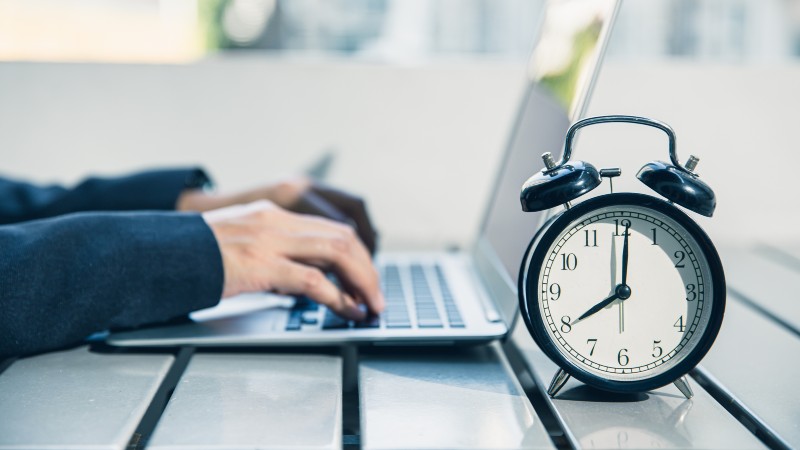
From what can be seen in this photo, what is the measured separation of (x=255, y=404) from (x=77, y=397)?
0.62 ft

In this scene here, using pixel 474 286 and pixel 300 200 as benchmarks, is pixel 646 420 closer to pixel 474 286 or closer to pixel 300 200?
pixel 474 286

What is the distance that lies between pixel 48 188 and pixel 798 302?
3.97 feet

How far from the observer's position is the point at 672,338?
891 mm

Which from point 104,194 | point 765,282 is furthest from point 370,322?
point 765,282

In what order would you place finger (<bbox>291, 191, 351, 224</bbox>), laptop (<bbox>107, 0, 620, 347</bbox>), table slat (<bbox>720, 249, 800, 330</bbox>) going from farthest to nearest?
finger (<bbox>291, 191, 351, 224</bbox>)
table slat (<bbox>720, 249, 800, 330</bbox>)
laptop (<bbox>107, 0, 620, 347</bbox>)

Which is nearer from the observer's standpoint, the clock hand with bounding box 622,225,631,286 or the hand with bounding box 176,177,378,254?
the clock hand with bounding box 622,225,631,286

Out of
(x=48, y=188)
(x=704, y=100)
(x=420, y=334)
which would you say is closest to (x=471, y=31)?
(x=704, y=100)

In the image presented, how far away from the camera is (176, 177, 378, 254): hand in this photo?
4.71 feet

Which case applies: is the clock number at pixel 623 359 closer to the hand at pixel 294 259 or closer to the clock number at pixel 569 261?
the clock number at pixel 569 261

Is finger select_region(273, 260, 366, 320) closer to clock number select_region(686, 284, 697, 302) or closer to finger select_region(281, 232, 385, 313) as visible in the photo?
finger select_region(281, 232, 385, 313)

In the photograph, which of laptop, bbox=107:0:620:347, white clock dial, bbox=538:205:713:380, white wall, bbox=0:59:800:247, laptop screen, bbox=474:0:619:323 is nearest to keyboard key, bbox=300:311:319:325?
laptop, bbox=107:0:620:347

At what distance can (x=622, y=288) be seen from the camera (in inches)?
35.2

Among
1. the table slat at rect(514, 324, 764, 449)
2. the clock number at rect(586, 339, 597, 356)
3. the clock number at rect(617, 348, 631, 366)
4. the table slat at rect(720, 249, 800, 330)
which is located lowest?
the table slat at rect(720, 249, 800, 330)

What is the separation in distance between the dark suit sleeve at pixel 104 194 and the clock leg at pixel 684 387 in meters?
0.87
